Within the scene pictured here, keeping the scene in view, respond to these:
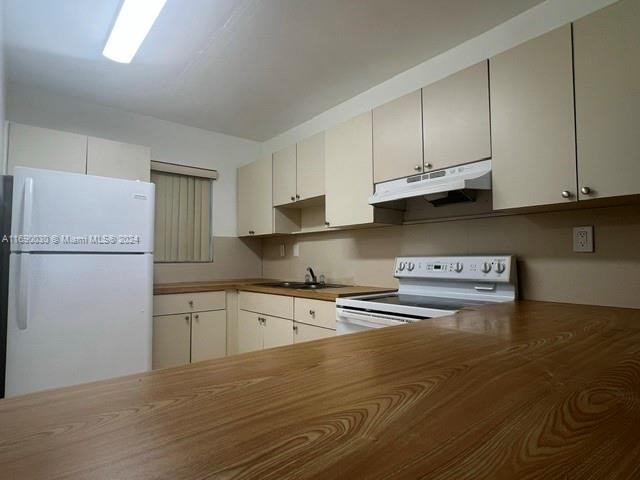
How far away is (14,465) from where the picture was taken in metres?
0.34

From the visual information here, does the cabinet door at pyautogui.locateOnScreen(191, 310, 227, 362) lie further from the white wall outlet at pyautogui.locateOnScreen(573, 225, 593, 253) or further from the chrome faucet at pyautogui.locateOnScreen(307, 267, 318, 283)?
the white wall outlet at pyautogui.locateOnScreen(573, 225, 593, 253)

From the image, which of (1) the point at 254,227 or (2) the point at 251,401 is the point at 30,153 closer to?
(1) the point at 254,227

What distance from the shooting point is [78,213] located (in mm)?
2027

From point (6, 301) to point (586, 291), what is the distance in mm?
2983

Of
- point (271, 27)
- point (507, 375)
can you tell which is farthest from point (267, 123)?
point (507, 375)

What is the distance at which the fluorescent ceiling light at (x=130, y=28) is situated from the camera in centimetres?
175

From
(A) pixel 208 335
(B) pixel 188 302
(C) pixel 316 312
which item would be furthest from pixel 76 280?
(C) pixel 316 312

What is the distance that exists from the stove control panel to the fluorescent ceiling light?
1.98 metres

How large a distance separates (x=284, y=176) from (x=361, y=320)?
5.31 ft

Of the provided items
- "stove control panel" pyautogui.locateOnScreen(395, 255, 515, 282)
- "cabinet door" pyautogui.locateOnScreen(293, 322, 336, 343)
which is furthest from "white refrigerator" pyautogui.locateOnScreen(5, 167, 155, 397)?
"stove control panel" pyautogui.locateOnScreen(395, 255, 515, 282)

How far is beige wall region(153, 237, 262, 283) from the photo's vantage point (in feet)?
10.8

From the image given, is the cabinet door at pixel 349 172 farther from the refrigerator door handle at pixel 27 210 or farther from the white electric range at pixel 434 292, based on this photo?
the refrigerator door handle at pixel 27 210

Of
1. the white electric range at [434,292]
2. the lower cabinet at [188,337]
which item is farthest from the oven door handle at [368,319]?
the lower cabinet at [188,337]

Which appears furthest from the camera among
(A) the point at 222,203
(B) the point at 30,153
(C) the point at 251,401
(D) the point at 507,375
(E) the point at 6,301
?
(A) the point at 222,203
